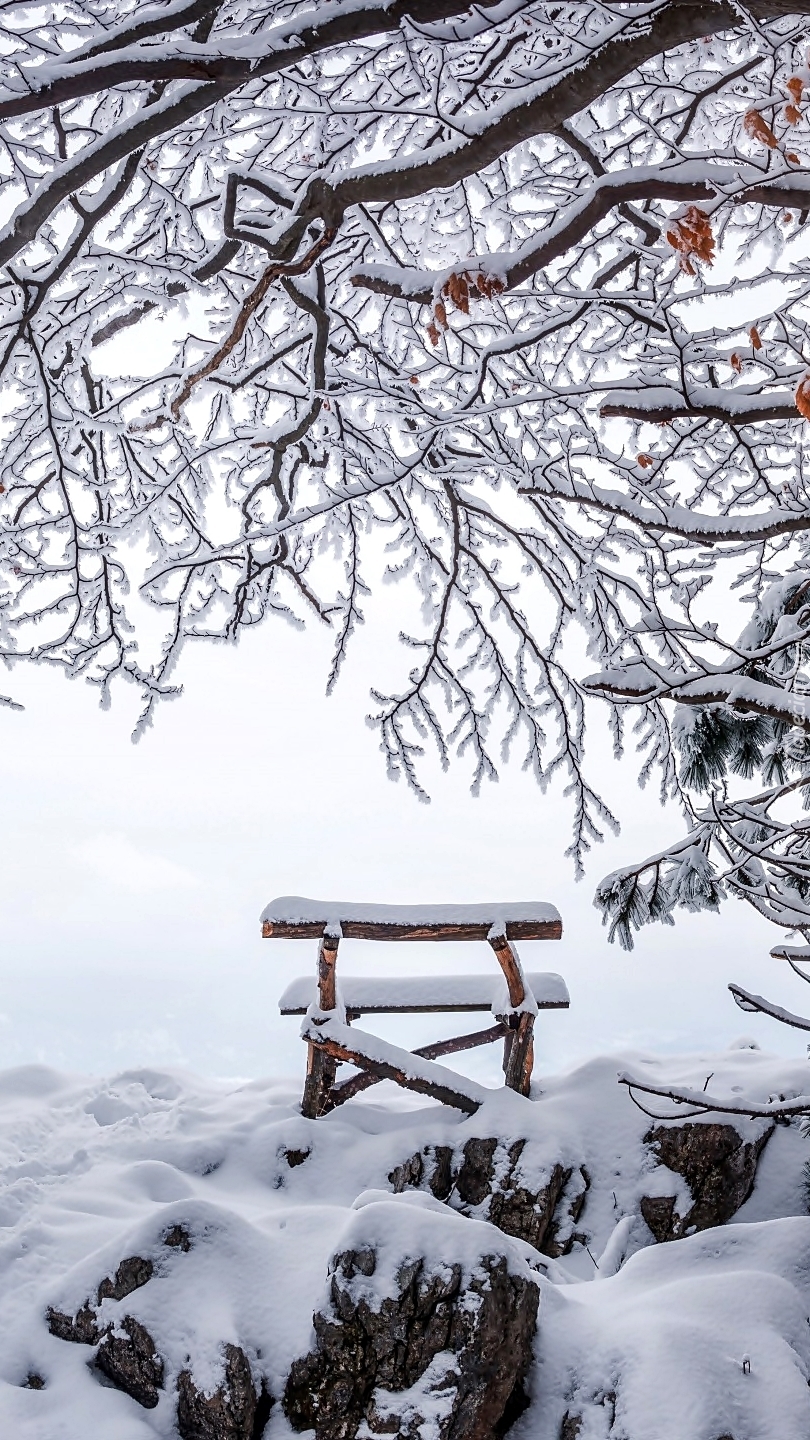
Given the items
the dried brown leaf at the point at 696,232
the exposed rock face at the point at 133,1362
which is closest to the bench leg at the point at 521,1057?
the exposed rock face at the point at 133,1362

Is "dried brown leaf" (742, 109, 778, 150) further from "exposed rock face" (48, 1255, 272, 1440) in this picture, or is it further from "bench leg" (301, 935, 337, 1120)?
"bench leg" (301, 935, 337, 1120)

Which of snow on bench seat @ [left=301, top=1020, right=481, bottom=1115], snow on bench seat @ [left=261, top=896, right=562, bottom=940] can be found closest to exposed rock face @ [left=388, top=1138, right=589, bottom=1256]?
snow on bench seat @ [left=301, top=1020, right=481, bottom=1115]

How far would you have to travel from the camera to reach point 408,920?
6883 millimetres

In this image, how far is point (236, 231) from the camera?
3.12 meters

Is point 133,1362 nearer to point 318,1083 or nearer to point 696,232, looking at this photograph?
point 318,1083

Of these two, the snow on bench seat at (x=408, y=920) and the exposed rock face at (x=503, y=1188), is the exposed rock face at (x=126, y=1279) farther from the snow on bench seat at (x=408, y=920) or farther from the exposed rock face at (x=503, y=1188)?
the snow on bench seat at (x=408, y=920)

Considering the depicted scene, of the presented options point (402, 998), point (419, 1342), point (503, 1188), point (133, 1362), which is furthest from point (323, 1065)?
point (419, 1342)

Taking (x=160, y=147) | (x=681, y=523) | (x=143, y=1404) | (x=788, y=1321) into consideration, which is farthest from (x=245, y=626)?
(x=788, y=1321)

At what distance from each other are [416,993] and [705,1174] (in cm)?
242

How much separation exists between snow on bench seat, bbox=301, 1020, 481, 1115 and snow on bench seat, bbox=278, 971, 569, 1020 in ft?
1.25

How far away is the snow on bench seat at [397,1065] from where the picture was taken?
6477 millimetres

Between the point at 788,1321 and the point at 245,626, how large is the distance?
15.0 ft

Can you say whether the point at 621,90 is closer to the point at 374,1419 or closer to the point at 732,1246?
the point at 732,1246

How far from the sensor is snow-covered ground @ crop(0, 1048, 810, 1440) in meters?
3.51
